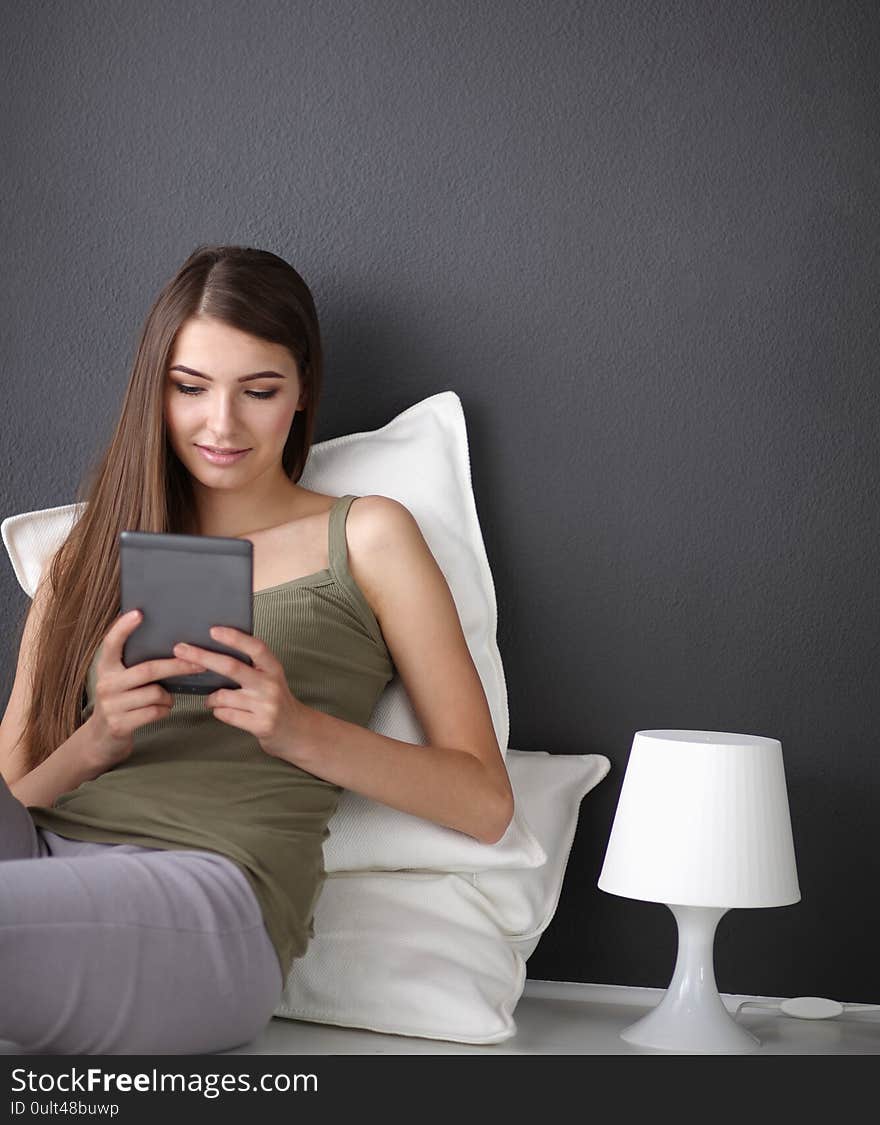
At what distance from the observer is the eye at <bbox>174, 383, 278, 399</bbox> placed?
1.99 metres

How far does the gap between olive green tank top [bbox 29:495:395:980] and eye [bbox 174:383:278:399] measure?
0.19 metres

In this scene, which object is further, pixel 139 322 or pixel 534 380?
pixel 139 322

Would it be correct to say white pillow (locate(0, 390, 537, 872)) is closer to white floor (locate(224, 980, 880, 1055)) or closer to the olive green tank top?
the olive green tank top

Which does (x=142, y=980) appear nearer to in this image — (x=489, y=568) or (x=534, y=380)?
(x=489, y=568)

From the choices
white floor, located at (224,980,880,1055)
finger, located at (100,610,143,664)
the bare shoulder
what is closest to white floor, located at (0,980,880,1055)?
white floor, located at (224,980,880,1055)

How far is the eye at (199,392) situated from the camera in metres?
1.99

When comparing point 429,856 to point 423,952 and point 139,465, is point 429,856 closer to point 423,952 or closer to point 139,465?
point 423,952

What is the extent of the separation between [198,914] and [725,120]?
4.77 ft

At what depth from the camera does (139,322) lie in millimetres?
2379

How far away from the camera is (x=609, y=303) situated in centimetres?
217

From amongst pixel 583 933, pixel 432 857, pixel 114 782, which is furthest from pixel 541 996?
pixel 114 782

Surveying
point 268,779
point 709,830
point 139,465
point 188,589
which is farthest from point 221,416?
point 709,830
